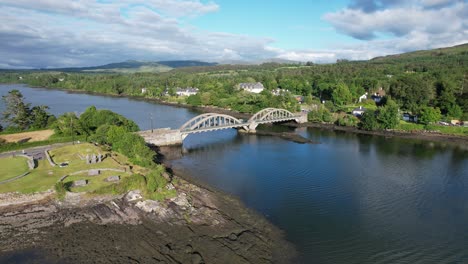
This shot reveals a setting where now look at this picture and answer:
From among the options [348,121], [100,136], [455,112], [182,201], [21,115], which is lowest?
[182,201]

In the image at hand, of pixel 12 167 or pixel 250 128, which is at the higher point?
pixel 250 128

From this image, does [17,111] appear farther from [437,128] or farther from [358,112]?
[437,128]

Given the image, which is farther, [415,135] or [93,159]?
[415,135]

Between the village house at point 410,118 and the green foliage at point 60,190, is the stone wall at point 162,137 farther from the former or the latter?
the village house at point 410,118

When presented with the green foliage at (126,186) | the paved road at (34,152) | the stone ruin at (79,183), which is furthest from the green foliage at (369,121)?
the paved road at (34,152)

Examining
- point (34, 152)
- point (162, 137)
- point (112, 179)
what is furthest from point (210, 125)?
point (112, 179)

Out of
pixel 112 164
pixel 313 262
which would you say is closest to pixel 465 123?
pixel 313 262

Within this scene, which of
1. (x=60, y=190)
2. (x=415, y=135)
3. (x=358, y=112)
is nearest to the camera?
(x=60, y=190)

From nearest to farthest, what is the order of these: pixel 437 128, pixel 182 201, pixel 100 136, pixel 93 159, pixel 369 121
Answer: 1. pixel 182 201
2. pixel 93 159
3. pixel 100 136
4. pixel 437 128
5. pixel 369 121
